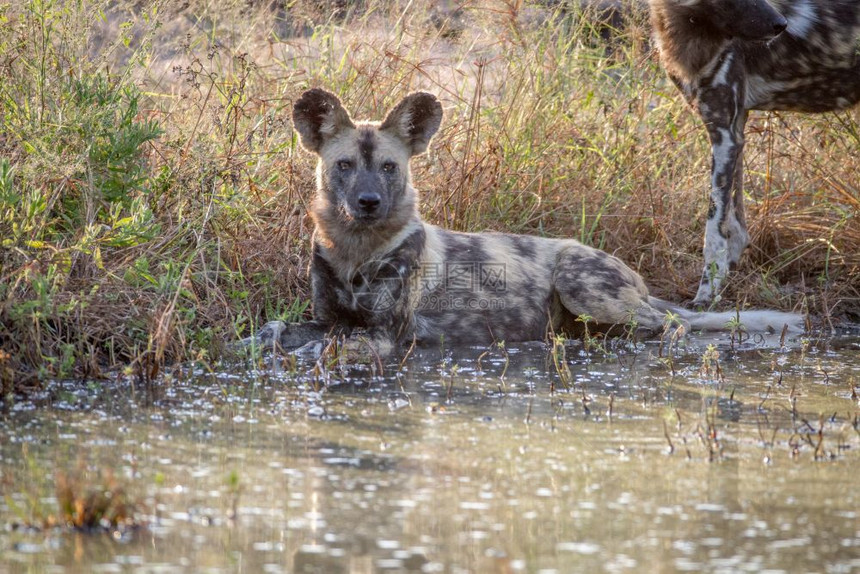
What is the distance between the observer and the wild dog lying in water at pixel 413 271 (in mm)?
5801

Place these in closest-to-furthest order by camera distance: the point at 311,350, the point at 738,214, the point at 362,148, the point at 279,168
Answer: the point at 311,350, the point at 362,148, the point at 279,168, the point at 738,214

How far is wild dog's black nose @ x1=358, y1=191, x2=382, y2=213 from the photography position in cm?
563

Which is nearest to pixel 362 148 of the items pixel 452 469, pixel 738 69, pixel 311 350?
Answer: pixel 311 350

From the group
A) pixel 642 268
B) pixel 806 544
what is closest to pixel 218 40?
pixel 642 268

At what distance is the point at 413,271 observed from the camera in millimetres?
5945

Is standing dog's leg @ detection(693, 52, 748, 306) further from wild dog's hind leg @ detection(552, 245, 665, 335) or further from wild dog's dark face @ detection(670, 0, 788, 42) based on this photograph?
wild dog's hind leg @ detection(552, 245, 665, 335)

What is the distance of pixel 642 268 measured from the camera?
23.7 ft

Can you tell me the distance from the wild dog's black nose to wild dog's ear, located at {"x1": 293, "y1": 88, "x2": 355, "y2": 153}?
509 mm

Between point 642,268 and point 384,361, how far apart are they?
2.34 m

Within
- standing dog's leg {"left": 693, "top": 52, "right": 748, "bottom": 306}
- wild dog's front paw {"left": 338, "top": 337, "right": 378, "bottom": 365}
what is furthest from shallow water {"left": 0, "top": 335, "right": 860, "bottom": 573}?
standing dog's leg {"left": 693, "top": 52, "right": 748, "bottom": 306}

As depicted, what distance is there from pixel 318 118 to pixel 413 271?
0.89 meters

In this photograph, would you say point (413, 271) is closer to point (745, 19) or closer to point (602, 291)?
point (602, 291)

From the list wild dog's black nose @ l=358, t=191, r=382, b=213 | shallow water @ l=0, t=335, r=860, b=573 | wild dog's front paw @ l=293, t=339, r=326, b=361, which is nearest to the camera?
shallow water @ l=0, t=335, r=860, b=573

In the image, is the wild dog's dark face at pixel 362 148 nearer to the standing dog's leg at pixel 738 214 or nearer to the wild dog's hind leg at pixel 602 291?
the wild dog's hind leg at pixel 602 291
